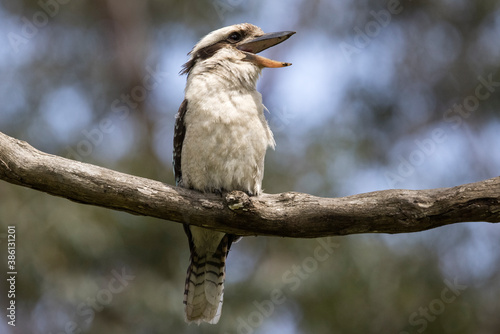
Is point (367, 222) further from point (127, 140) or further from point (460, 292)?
point (127, 140)

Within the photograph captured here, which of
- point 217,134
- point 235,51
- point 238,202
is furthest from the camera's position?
point 235,51

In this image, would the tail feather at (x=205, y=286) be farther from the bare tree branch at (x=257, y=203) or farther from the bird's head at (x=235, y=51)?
the bird's head at (x=235, y=51)

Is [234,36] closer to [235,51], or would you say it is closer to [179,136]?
[235,51]

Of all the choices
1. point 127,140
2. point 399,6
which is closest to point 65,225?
point 127,140

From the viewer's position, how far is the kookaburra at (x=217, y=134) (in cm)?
344

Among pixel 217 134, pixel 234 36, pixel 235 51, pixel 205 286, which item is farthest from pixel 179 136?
pixel 205 286

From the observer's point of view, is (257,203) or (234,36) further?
(234,36)

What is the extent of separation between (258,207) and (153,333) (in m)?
3.24

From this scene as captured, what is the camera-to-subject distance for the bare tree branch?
8.96 feet

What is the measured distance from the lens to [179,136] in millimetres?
3662

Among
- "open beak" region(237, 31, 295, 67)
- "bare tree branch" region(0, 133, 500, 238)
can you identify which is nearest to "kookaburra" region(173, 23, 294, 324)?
"open beak" region(237, 31, 295, 67)

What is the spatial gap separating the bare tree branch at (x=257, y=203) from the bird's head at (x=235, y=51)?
0.96 metres

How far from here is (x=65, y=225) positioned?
5742 mm

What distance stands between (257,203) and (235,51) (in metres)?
1.24
